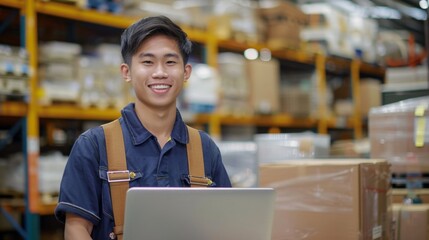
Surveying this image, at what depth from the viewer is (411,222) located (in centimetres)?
373

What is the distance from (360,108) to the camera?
33.3 ft

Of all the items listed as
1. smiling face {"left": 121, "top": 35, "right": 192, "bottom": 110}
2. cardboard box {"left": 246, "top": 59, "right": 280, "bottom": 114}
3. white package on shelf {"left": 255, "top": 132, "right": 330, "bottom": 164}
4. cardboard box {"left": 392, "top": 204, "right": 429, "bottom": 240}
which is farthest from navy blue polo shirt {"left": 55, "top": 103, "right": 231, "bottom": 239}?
cardboard box {"left": 246, "top": 59, "right": 280, "bottom": 114}

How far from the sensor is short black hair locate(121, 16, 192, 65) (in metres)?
2.64

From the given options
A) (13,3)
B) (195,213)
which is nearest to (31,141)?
(13,3)

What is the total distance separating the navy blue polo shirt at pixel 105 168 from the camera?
252 centimetres

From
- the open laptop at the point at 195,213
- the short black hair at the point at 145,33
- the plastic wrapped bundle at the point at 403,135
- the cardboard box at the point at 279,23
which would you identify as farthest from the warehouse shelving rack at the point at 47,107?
the open laptop at the point at 195,213

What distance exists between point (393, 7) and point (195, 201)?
11308 millimetres

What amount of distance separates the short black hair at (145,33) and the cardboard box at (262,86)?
5.05 m

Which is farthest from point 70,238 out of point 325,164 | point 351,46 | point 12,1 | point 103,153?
point 351,46

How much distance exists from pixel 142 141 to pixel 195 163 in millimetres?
248

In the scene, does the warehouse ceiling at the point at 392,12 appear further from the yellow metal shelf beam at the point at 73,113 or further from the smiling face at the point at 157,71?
the smiling face at the point at 157,71

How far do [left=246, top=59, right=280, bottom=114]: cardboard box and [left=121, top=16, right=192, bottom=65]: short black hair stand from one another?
505cm

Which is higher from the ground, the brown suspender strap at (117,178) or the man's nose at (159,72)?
the man's nose at (159,72)

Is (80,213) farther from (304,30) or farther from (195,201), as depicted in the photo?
(304,30)
